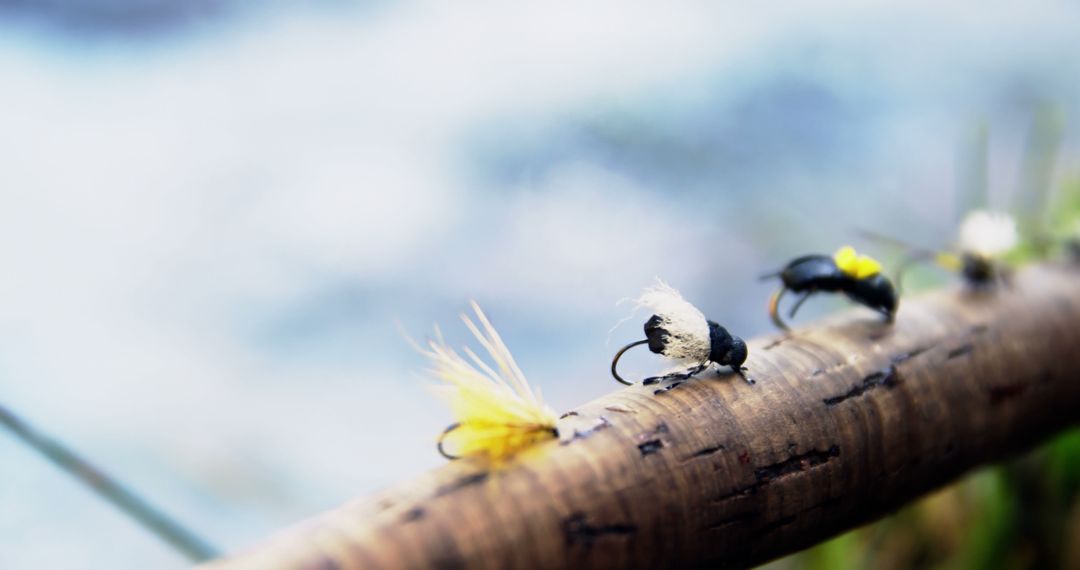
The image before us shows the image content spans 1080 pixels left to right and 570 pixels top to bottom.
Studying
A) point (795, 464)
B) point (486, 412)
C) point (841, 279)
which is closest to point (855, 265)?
point (841, 279)

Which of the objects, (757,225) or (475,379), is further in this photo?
(757,225)

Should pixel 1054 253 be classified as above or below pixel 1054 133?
below

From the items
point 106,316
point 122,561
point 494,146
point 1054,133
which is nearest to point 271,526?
point 122,561

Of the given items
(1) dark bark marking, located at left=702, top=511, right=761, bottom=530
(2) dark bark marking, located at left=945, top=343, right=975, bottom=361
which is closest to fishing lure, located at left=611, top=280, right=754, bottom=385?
(1) dark bark marking, located at left=702, top=511, right=761, bottom=530

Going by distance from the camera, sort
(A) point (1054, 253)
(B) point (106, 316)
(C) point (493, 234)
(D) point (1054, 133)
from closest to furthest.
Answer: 1. (B) point (106, 316)
2. (A) point (1054, 253)
3. (C) point (493, 234)
4. (D) point (1054, 133)

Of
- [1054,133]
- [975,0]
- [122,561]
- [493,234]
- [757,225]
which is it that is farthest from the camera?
[975,0]

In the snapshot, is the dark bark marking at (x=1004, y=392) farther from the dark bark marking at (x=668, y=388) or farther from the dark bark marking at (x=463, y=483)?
the dark bark marking at (x=463, y=483)

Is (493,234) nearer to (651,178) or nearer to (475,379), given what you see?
(651,178)
